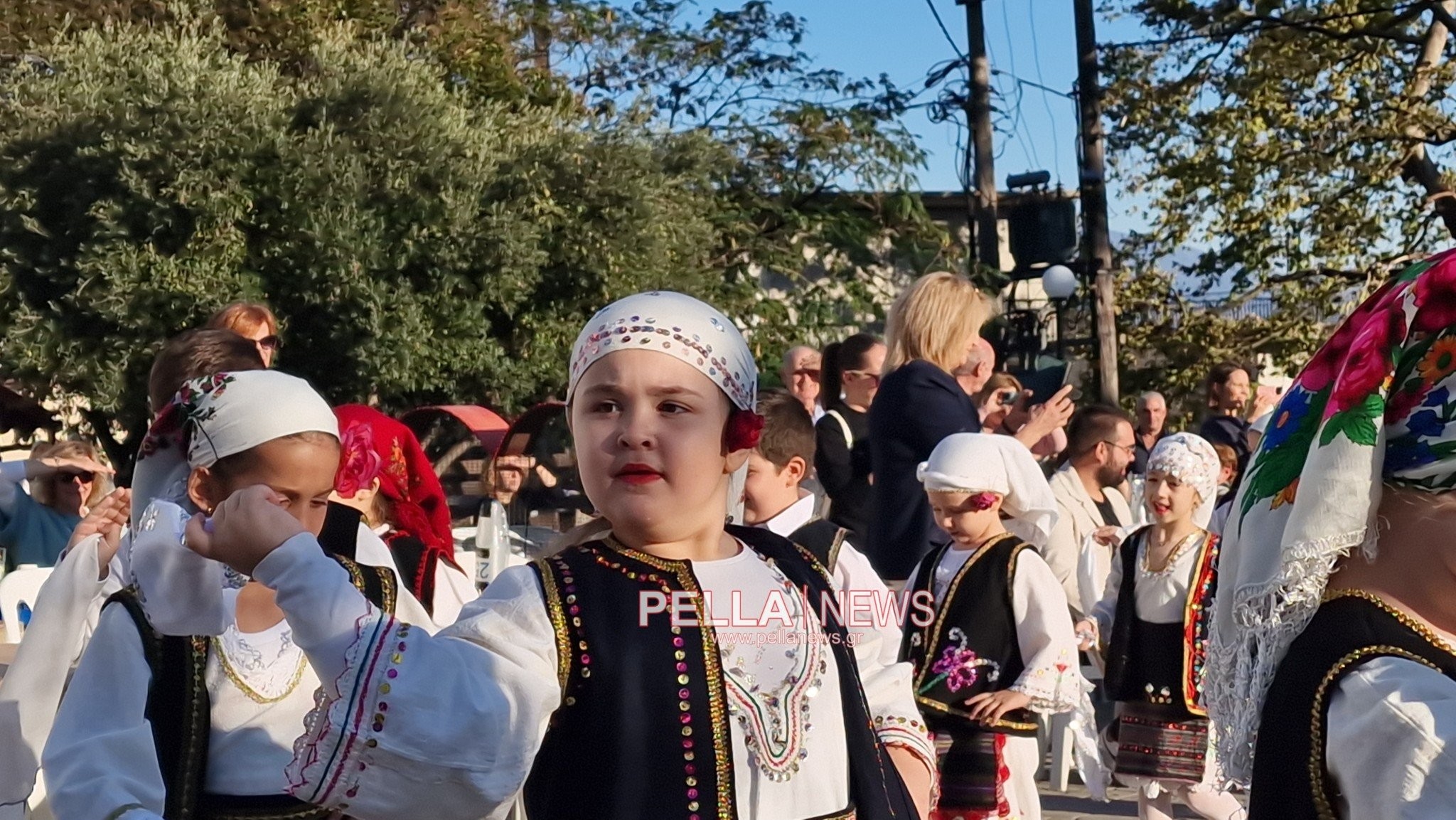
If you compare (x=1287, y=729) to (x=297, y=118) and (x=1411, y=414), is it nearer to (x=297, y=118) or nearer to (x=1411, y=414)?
(x=1411, y=414)

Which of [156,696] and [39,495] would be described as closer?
[156,696]

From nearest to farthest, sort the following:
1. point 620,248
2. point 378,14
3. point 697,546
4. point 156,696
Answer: point 697,546 → point 156,696 → point 620,248 → point 378,14

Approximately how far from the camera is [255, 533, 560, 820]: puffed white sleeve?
189cm

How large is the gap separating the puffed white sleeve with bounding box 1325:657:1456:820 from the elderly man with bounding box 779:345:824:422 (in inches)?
240

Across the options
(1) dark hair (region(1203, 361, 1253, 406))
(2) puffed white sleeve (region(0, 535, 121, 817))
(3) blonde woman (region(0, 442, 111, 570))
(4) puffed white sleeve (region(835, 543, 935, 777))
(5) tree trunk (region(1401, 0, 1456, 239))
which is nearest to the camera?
(4) puffed white sleeve (region(835, 543, 935, 777))

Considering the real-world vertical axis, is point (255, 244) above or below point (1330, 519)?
above

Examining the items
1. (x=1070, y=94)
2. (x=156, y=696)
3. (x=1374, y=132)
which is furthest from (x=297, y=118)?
(x=156, y=696)

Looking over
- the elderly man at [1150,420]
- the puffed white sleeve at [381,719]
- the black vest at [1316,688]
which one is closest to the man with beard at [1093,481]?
the elderly man at [1150,420]

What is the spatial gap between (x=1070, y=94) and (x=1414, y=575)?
47.8 feet

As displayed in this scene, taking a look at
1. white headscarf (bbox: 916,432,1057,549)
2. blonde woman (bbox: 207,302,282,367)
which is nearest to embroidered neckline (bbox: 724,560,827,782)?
blonde woman (bbox: 207,302,282,367)

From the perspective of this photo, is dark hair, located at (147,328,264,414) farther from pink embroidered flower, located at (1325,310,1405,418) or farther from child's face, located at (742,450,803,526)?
pink embroidered flower, located at (1325,310,1405,418)

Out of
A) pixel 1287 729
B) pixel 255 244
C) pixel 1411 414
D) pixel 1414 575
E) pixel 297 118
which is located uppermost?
pixel 297 118

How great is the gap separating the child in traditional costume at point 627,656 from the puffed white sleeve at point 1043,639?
9.14ft

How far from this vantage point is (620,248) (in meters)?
15.9
